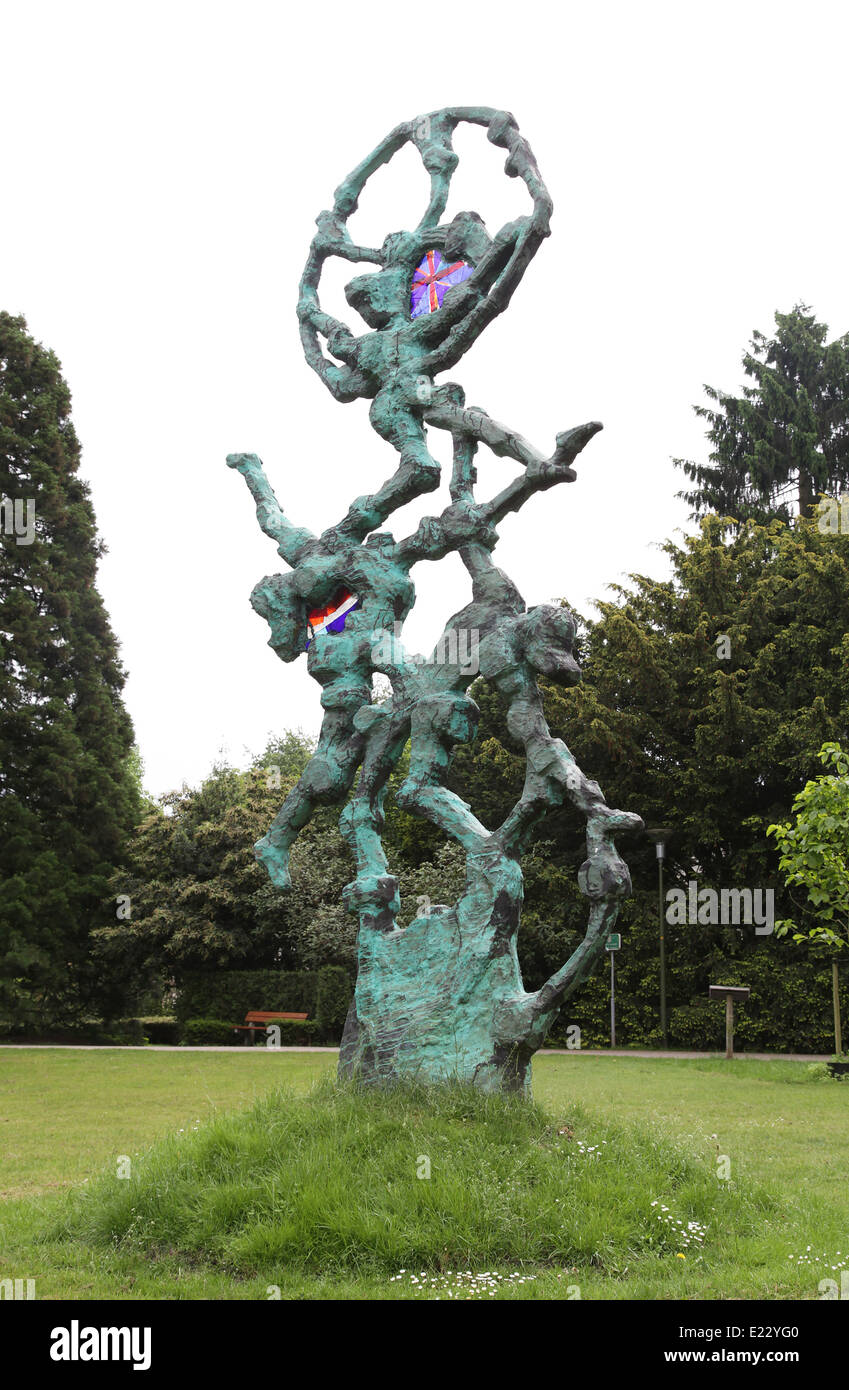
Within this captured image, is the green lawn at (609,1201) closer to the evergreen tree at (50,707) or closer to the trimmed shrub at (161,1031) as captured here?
the evergreen tree at (50,707)

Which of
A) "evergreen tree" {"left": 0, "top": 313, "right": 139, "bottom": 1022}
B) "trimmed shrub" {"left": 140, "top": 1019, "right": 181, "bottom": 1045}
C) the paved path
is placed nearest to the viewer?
the paved path

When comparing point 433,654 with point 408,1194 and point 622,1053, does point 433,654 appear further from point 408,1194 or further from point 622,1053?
point 622,1053

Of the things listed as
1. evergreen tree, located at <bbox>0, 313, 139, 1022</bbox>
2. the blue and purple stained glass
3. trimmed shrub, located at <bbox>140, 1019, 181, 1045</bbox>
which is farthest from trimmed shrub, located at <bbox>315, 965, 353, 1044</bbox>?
the blue and purple stained glass

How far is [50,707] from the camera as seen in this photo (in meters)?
19.0

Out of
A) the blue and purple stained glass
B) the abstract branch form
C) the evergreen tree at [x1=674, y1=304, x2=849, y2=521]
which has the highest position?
the evergreen tree at [x1=674, y1=304, x2=849, y2=521]

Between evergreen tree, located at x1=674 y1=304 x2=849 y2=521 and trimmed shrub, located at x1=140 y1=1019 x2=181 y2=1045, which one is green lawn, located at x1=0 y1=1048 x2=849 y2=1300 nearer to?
trimmed shrub, located at x1=140 y1=1019 x2=181 y2=1045

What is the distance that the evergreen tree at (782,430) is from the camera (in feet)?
78.2

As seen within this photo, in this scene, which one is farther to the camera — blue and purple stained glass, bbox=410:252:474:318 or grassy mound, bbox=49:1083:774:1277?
blue and purple stained glass, bbox=410:252:474:318

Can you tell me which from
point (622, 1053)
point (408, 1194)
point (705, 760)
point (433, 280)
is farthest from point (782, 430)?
point (408, 1194)

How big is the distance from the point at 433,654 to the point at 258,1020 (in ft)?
42.6

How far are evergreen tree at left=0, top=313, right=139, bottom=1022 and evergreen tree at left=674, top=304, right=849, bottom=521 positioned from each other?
12.8m

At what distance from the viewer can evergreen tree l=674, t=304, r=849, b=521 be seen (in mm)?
23844

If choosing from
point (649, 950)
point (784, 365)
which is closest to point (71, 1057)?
point (649, 950)
